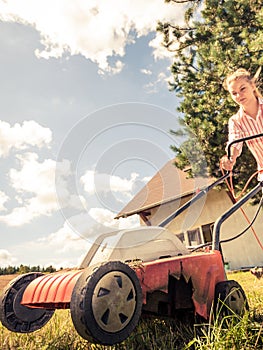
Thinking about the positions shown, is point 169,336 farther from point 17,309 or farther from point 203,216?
point 203,216

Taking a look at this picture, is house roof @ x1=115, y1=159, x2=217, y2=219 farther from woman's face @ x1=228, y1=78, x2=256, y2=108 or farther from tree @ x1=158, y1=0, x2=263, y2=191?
woman's face @ x1=228, y1=78, x2=256, y2=108

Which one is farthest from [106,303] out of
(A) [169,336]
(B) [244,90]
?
(B) [244,90]

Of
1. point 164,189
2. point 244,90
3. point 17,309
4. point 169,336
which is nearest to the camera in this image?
point 169,336

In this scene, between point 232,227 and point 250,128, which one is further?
point 232,227

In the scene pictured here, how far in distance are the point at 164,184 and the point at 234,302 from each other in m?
11.8

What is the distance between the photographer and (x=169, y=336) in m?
2.52

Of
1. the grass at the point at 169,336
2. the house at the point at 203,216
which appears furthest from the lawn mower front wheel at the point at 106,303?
the house at the point at 203,216

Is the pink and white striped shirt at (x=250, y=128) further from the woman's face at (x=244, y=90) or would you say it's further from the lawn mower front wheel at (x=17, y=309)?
the lawn mower front wheel at (x=17, y=309)

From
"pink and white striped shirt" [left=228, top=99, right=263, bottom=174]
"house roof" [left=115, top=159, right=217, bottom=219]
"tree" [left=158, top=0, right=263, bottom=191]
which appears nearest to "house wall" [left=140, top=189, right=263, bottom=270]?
"house roof" [left=115, top=159, right=217, bottom=219]

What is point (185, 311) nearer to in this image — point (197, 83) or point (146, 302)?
point (146, 302)

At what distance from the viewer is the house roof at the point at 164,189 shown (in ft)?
38.8

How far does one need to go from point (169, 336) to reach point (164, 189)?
1097cm

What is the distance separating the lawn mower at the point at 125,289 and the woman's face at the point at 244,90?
1.57 meters

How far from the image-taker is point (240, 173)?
7.46 m
